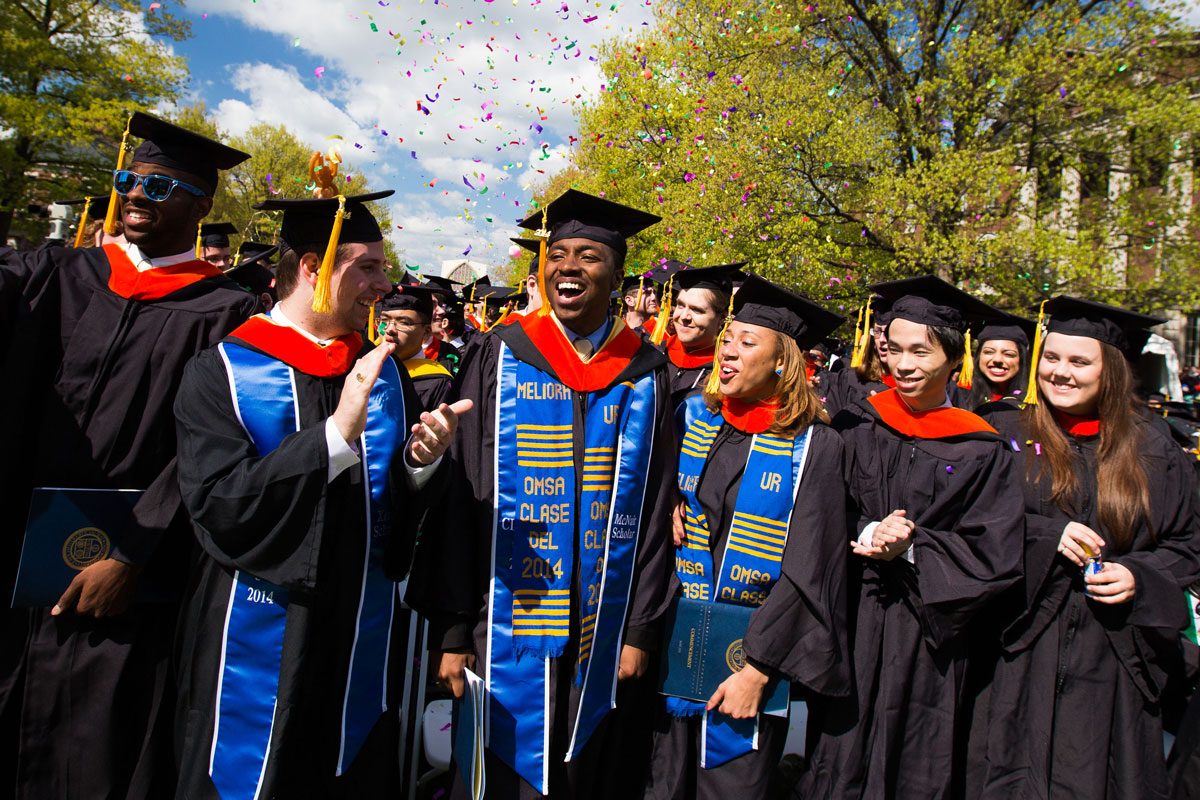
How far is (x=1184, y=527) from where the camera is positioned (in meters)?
2.83

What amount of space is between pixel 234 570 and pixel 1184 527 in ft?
11.8

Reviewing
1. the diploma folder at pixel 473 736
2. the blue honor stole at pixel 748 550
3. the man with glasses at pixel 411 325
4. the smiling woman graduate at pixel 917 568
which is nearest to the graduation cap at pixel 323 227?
the diploma folder at pixel 473 736

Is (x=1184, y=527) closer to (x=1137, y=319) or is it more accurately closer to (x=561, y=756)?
(x=1137, y=319)

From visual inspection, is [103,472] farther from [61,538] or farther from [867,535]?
[867,535]

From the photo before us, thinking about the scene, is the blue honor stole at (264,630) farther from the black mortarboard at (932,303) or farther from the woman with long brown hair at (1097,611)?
the woman with long brown hair at (1097,611)

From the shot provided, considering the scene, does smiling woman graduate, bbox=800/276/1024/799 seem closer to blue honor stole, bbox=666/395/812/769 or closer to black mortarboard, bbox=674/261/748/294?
blue honor stole, bbox=666/395/812/769

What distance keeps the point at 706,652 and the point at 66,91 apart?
19.8 meters

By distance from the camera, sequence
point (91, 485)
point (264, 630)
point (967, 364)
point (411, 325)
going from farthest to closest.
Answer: point (411, 325), point (967, 364), point (91, 485), point (264, 630)

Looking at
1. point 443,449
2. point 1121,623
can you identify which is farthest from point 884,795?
point 443,449

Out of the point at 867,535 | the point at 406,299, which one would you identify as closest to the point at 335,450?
the point at 867,535

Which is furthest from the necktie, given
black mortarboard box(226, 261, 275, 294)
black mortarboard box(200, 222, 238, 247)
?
black mortarboard box(200, 222, 238, 247)

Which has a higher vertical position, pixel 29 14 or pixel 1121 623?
pixel 29 14

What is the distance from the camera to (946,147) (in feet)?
38.0

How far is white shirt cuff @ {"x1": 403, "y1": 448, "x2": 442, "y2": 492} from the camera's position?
7.16ft
